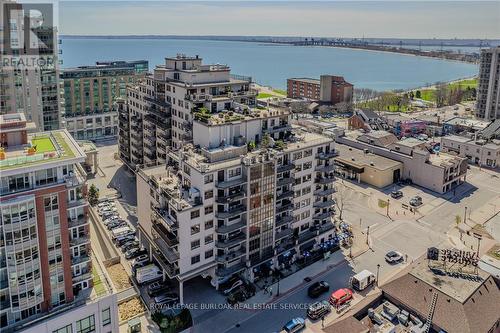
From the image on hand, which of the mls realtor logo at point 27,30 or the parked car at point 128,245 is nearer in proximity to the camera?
the parked car at point 128,245

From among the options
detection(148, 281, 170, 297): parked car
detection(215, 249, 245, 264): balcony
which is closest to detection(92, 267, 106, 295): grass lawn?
detection(148, 281, 170, 297): parked car

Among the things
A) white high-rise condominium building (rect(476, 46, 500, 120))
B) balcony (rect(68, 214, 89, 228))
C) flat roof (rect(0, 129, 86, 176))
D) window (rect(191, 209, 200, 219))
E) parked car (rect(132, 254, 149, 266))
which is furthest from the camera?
white high-rise condominium building (rect(476, 46, 500, 120))

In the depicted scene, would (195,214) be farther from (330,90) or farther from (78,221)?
(330,90)

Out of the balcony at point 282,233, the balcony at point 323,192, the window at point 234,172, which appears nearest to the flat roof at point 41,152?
the window at point 234,172

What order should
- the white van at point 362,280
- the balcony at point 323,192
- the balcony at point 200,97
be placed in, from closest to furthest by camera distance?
the white van at point 362,280 < the balcony at point 323,192 < the balcony at point 200,97

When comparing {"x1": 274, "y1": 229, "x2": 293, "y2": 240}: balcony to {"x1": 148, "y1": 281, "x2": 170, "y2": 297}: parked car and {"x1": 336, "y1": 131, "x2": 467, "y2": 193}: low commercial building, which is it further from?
{"x1": 336, "y1": 131, "x2": 467, "y2": 193}: low commercial building

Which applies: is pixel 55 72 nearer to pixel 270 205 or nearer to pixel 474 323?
pixel 270 205

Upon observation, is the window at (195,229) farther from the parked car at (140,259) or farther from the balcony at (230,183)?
the parked car at (140,259)

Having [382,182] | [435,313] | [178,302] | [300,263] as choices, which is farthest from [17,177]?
[382,182]
